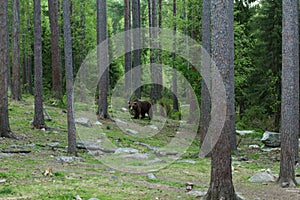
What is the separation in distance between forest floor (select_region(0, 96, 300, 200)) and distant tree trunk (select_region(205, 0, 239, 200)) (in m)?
0.92

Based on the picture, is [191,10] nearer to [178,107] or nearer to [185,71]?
[185,71]

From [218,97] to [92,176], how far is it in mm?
3736

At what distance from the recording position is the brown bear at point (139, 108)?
2142 cm

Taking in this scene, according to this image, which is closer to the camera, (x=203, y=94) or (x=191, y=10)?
(x=203, y=94)

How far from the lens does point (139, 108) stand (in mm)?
21703

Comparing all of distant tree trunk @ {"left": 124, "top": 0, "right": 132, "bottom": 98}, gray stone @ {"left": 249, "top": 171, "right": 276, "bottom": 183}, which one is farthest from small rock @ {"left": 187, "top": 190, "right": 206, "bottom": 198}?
distant tree trunk @ {"left": 124, "top": 0, "right": 132, "bottom": 98}

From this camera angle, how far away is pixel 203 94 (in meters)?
13.6

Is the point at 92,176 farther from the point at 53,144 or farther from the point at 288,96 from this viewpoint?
the point at 288,96

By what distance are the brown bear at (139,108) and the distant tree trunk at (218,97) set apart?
14259 millimetres

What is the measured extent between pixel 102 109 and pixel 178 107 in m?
10.2

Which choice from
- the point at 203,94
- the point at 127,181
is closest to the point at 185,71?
the point at 203,94

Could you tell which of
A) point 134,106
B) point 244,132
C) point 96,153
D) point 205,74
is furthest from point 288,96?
point 134,106

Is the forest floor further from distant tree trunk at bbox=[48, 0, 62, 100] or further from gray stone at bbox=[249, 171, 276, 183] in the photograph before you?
distant tree trunk at bbox=[48, 0, 62, 100]

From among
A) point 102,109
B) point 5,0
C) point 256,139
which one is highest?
point 5,0
